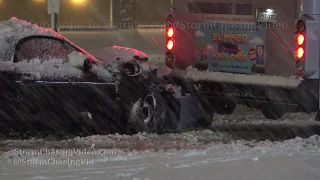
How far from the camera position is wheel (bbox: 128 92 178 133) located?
29.3ft

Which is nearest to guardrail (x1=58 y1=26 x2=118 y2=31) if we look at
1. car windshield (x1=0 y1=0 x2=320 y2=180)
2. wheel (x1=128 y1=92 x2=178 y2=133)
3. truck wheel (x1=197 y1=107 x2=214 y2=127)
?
car windshield (x1=0 y1=0 x2=320 y2=180)

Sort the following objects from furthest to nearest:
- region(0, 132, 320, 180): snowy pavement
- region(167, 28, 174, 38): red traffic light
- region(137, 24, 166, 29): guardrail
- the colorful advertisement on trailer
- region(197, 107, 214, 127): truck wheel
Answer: region(137, 24, 166, 29): guardrail < region(197, 107, 214, 127): truck wheel < region(167, 28, 174, 38): red traffic light < the colorful advertisement on trailer < region(0, 132, 320, 180): snowy pavement

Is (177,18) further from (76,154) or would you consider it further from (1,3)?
(1,3)

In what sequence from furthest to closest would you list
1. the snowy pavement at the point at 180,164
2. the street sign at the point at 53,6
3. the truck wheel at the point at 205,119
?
the street sign at the point at 53,6 < the truck wheel at the point at 205,119 < the snowy pavement at the point at 180,164

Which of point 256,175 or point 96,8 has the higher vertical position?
point 96,8

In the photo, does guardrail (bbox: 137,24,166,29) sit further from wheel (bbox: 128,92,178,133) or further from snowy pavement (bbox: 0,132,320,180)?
snowy pavement (bbox: 0,132,320,180)

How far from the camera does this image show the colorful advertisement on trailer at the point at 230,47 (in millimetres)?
8875

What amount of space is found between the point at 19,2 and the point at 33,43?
13.2 meters

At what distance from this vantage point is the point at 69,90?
8.45m

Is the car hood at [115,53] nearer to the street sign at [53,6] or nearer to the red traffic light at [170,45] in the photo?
the red traffic light at [170,45]

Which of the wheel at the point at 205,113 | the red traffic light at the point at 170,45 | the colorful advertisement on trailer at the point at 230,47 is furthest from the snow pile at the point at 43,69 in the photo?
the wheel at the point at 205,113

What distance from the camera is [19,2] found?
69.0 feet

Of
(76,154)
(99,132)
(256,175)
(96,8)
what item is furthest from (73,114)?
(96,8)

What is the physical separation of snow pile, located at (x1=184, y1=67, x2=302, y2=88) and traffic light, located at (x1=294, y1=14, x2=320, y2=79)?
20cm
